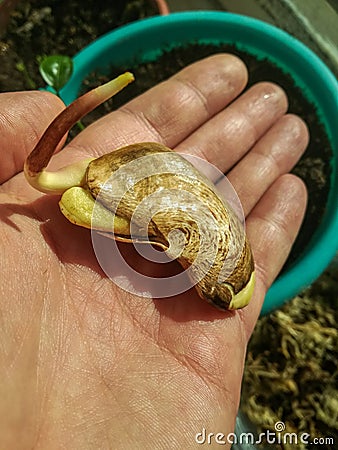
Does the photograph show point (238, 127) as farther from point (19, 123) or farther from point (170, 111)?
point (19, 123)

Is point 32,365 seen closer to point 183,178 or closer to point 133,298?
point 133,298

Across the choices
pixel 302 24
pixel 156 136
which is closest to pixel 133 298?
pixel 156 136

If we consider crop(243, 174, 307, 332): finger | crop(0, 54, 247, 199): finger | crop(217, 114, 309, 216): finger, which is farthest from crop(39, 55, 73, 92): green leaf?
crop(243, 174, 307, 332): finger

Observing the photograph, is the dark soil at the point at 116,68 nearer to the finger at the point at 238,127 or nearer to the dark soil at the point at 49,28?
the dark soil at the point at 49,28

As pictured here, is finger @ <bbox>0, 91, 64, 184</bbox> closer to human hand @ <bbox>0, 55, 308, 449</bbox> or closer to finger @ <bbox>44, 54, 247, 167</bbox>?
human hand @ <bbox>0, 55, 308, 449</bbox>

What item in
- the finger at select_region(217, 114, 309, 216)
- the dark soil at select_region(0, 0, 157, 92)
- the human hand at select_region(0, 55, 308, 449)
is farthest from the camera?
the dark soil at select_region(0, 0, 157, 92)

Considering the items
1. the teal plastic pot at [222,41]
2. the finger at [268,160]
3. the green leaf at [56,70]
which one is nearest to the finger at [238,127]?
the finger at [268,160]
